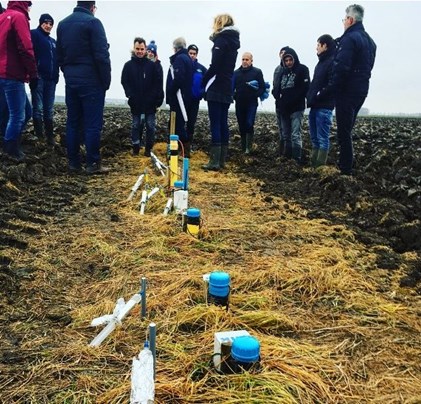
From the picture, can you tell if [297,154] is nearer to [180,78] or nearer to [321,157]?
[321,157]

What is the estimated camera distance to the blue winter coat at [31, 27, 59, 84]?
7918mm

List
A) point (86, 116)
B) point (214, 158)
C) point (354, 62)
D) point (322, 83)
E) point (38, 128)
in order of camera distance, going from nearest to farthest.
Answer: point (354, 62) → point (86, 116) → point (322, 83) → point (214, 158) → point (38, 128)

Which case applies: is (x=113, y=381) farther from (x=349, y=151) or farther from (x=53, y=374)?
(x=349, y=151)

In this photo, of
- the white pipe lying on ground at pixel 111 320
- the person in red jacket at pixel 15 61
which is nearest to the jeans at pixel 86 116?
the person in red jacket at pixel 15 61

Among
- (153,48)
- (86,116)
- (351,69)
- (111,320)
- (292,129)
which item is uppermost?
(153,48)

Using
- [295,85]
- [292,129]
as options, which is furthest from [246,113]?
[295,85]

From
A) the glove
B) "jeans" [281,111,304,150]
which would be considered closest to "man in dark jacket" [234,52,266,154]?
"jeans" [281,111,304,150]

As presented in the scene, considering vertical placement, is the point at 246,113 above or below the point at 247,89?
below

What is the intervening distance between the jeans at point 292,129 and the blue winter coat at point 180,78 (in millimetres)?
1819

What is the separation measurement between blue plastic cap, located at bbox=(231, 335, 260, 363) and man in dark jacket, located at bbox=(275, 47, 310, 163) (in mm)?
6419

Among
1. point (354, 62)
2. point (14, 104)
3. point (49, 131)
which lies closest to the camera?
point (354, 62)

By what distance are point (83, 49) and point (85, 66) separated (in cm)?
23

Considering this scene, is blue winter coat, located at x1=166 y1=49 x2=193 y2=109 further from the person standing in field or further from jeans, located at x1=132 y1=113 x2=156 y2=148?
the person standing in field

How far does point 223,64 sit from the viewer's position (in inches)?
278
